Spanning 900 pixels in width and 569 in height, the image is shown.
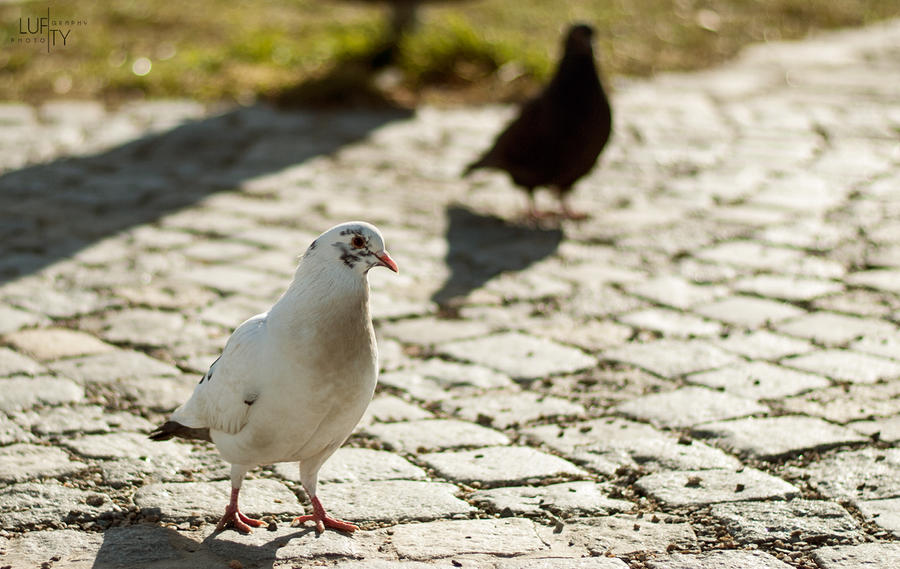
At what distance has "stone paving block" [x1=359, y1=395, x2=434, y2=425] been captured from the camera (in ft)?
14.2

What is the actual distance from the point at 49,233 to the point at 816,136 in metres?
5.22

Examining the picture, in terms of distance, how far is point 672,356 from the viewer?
490 centimetres

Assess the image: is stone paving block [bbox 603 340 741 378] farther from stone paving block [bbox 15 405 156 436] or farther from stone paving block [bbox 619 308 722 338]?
stone paving block [bbox 15 405 156 436]

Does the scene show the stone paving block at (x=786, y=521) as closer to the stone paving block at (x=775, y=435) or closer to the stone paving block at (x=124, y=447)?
the stone paving block at (x=775, y=435)

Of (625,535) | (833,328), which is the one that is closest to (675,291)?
(833,328)

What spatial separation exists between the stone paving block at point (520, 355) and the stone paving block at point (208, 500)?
1.31 metres

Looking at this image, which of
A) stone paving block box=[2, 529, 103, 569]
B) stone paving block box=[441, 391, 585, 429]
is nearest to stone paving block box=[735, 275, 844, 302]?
stone paving block box=[441, 391, 585, 429]

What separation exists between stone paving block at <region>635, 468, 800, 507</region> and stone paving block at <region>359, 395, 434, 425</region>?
933 mm

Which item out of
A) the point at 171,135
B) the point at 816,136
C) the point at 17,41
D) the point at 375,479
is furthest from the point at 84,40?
the point at 375,479

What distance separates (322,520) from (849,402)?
2.13 meters

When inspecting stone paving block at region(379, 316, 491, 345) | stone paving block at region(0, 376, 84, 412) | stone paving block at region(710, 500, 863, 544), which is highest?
stone paving block at region(379, 316, 491, 345)

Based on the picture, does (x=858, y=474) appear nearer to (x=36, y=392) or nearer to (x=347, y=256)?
(x=347, y=256)

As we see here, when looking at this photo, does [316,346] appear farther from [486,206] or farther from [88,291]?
[486,206]

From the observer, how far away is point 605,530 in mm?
3465
